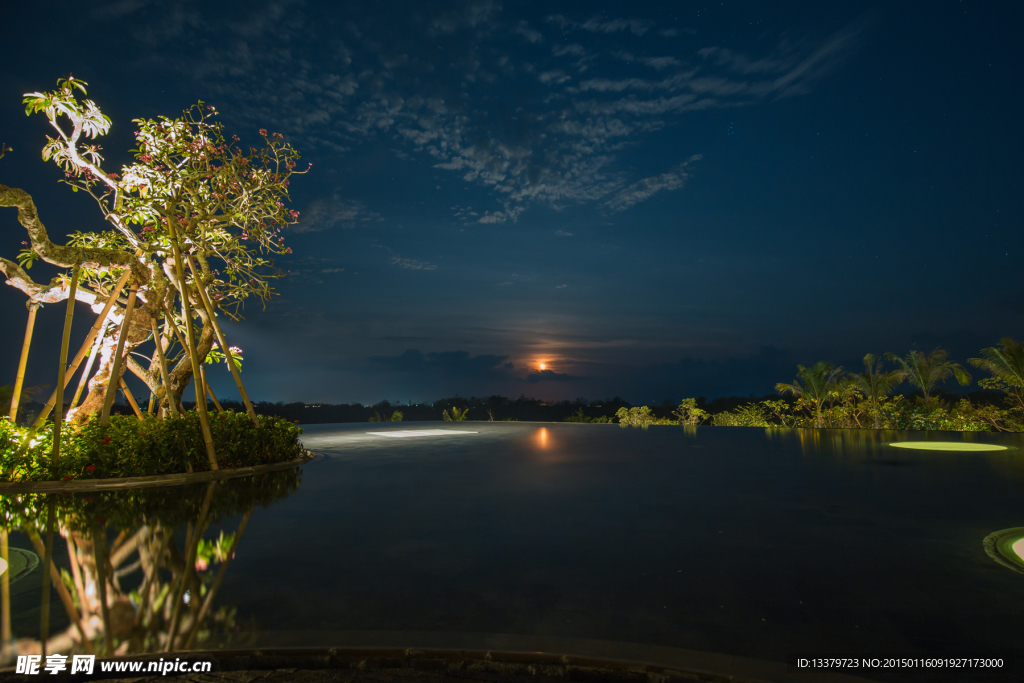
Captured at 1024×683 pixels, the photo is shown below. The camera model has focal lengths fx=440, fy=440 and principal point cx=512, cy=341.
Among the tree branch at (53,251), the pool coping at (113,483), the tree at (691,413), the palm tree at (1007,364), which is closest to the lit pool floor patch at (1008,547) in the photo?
the pool coping at (113,483)

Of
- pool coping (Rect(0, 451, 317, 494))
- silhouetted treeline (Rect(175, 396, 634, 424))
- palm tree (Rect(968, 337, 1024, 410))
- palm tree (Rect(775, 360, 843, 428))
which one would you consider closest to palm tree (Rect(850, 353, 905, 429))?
palm tree (Rect(775, 360, 843, 428))

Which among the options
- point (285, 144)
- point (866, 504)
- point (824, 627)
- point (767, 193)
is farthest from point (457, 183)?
point (824, 627)

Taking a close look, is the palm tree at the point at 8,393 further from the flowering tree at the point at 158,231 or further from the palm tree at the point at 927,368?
the palm tree at the point at 927,368

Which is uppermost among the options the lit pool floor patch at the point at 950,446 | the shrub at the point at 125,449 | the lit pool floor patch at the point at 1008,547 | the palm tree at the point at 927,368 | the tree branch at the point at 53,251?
the tree branch at the point at 53,251

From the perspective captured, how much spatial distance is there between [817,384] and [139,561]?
18.1m

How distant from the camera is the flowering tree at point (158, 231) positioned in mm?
6289

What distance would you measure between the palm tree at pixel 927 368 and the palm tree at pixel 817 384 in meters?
2.42

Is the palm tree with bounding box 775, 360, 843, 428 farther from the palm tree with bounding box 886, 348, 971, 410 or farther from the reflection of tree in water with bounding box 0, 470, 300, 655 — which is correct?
the reflection of tree in water with bounding box 0, 470, 300, 655

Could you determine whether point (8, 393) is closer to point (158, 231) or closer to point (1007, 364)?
point (158, 231)

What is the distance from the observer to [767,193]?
58.7ft

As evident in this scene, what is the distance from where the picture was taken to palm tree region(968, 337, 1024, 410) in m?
13.3

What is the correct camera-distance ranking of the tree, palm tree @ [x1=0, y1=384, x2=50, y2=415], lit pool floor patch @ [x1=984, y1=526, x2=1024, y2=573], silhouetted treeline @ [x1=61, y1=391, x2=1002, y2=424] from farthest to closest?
silhouetted treeline @ [x1=61, y1=391, x2=1002, y2=424] → the tree → palm tree @ [x1=0, y1=384, x2=50, y2=415] → lit pool floor patch @ [x1=984, y1=526, x2=1024, y2=573]

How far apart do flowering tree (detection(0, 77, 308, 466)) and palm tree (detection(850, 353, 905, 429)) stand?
18.1 m

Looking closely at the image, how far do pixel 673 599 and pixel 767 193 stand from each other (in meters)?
19.8
